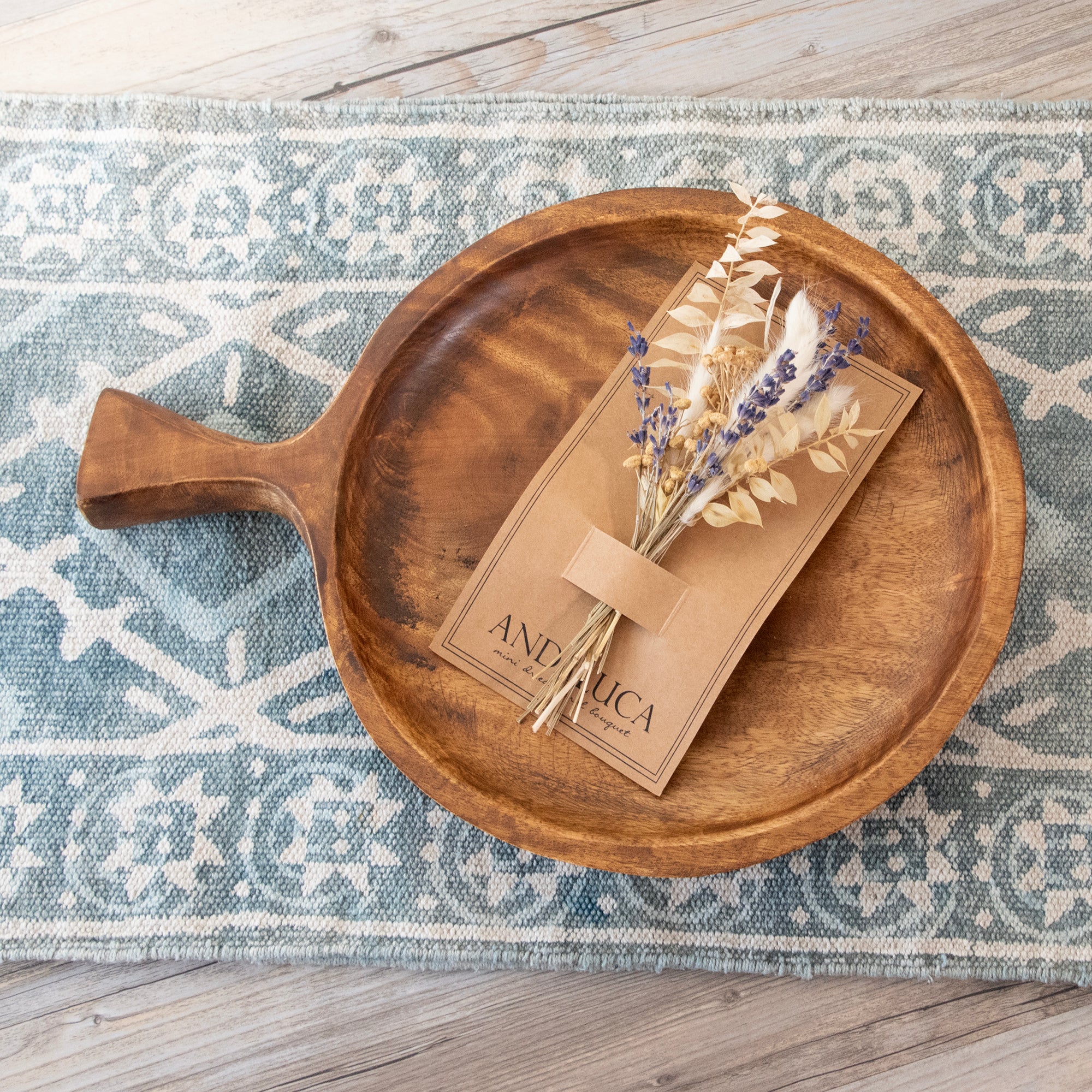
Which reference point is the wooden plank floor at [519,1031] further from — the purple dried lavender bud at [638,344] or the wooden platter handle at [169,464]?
the purple dried lavender bud at [638,344]

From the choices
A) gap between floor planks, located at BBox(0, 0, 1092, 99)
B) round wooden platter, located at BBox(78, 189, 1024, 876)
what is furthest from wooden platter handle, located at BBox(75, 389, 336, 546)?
gap between floor planks, located at BBox(0, 0, 1092, 99)

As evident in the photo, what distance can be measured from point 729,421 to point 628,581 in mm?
176

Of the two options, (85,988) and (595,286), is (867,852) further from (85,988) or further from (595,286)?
(85,988)

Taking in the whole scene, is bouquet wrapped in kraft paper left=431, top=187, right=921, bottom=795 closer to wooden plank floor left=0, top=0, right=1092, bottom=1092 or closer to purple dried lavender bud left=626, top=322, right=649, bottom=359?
purple dried lavender bud left=626, top=322, right=649, bottom=359

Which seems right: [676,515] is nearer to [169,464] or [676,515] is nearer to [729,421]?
[729,421]

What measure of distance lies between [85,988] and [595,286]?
1.04 meters

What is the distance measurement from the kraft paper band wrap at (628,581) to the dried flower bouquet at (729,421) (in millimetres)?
21

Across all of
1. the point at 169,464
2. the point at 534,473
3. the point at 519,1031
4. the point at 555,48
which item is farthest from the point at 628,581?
the point at 555,48

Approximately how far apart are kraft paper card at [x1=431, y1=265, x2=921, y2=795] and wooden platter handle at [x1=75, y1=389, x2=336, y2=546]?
235 millimetres

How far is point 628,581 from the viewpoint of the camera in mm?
791

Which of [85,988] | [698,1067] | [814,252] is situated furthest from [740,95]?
[85,988]

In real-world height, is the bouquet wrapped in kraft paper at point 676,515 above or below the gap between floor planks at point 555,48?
below

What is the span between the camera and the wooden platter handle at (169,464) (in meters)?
0.86

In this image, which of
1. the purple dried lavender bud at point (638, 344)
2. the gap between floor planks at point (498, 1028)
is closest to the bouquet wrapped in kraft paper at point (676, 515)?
the purple dried lavender bud at point (638, 344)
